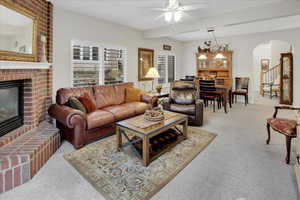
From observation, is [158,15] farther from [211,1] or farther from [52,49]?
[52,49]

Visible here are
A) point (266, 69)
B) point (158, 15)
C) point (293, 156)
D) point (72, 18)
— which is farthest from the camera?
point (266, 69)

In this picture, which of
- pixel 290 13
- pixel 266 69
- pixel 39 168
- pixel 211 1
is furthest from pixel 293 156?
pixel 266 69

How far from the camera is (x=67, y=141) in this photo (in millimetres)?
3037

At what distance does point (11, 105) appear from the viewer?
103 inches

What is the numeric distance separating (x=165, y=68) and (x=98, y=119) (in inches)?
185

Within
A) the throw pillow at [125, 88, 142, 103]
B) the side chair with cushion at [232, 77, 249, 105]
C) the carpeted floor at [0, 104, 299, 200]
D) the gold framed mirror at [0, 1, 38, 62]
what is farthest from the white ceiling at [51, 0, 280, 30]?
the side chair with cushion at [232, 77, 249, 105]

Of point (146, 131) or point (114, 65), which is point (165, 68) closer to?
point (114, 65)

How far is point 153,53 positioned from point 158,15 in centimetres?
219

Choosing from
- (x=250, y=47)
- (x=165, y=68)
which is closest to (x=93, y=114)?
(x=165, y=68)

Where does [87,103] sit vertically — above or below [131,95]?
below

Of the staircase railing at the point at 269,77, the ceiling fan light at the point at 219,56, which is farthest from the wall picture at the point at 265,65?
the ceiling fan light at the point at 219,56

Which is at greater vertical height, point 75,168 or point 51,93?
point 51,93

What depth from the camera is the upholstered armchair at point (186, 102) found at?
3.81 metres

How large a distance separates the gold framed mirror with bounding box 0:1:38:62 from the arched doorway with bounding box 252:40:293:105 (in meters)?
8.63
